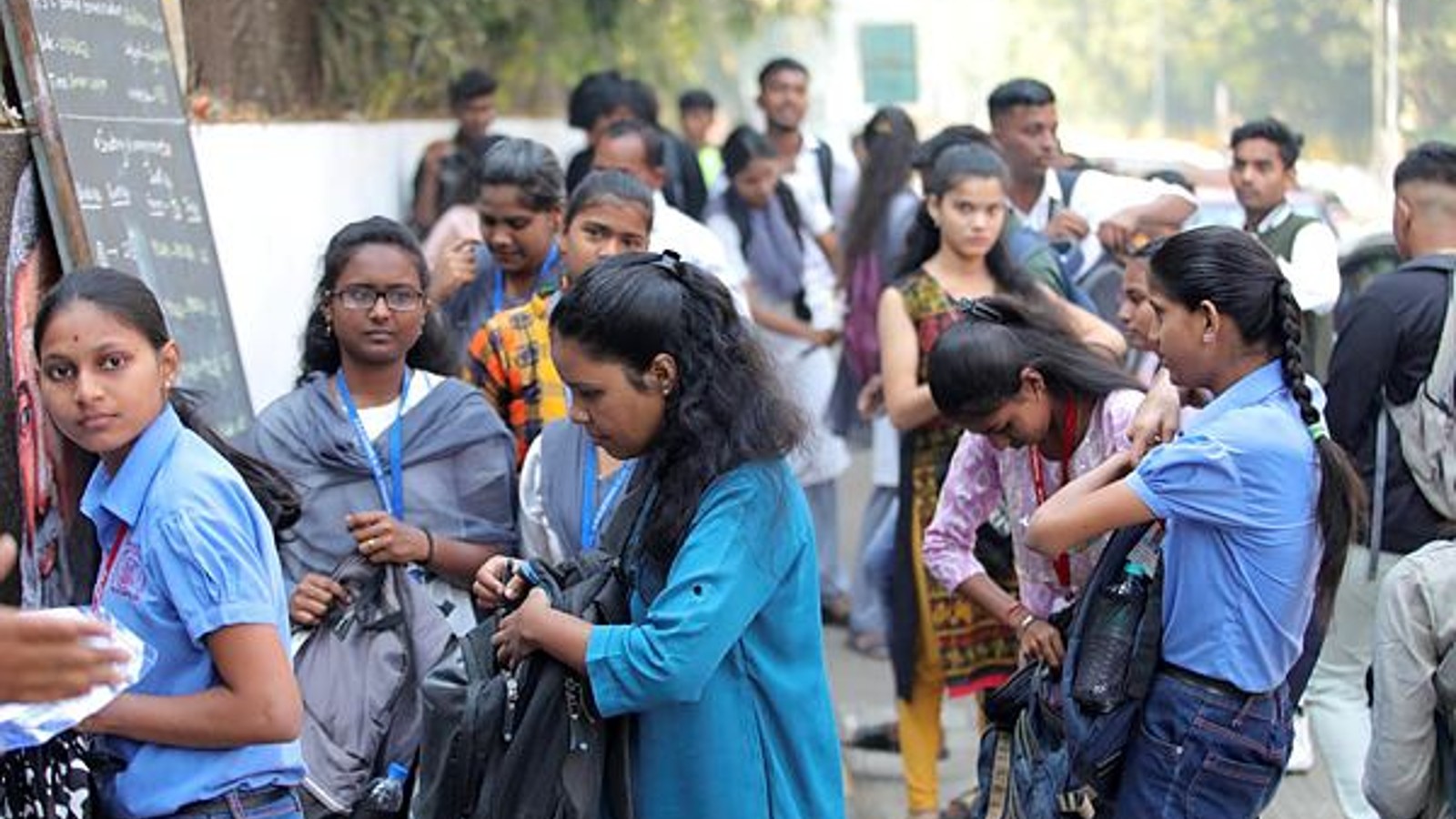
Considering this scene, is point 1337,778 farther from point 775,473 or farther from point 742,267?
point 742,267

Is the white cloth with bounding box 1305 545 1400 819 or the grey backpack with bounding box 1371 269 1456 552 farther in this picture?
the white cloth with bounding box 1305 545 1400 819

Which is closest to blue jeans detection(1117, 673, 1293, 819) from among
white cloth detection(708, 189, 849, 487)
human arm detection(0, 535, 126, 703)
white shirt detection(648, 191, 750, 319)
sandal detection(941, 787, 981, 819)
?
human arm detection(0, 535, 126, 703)

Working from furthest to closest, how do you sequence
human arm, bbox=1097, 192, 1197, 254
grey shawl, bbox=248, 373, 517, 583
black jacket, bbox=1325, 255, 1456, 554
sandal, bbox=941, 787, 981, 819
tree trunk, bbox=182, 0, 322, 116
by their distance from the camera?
tree trunk, bbox=182, 0, 322, 116
human arm, bbox=1097, 192, 1197, 254
sandal, bbox=941, 787, 981, 819
black jacket, bbox=1325, 255, 1456, 554
grey shawl, bbox=248, 373, 517, 583

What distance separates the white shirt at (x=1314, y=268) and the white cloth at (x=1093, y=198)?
441 mm

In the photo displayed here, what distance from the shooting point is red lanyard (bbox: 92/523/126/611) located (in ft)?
11.0

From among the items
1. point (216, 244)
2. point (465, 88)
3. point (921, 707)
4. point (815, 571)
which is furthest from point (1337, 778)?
point (465, 88)

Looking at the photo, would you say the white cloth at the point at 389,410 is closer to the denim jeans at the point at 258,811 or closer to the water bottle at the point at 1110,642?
the denim jeans at the point at 258,811

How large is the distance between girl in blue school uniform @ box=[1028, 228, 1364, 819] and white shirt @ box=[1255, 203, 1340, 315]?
2651mm

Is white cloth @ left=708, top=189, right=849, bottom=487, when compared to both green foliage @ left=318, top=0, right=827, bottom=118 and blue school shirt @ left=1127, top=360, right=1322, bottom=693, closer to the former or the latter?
green foliage @ left=318, top=0, right=827, bottom=118

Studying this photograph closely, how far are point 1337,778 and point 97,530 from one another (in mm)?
3873

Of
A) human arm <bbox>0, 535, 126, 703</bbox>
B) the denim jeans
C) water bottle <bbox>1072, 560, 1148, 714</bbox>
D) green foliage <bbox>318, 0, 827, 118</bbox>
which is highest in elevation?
green foliage <bbox>318, 0, 827, 118</bbox>

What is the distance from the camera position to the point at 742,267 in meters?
9.27

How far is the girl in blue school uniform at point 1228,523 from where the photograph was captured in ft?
13.0

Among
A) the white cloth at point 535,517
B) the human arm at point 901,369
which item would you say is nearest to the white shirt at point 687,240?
the human arm at point 901,369
